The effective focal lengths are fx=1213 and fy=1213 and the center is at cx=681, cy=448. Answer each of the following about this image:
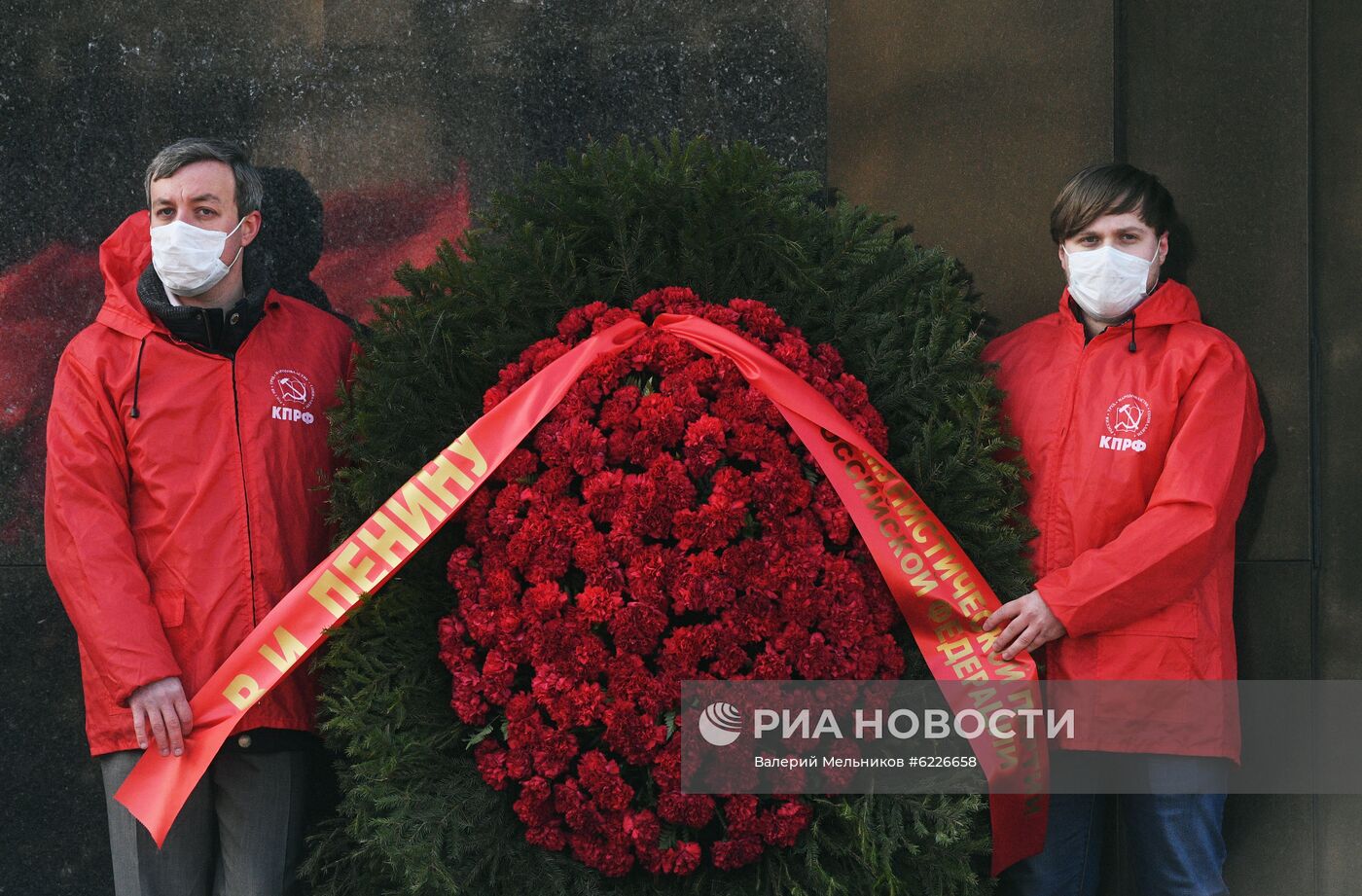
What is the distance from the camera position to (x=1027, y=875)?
372cm

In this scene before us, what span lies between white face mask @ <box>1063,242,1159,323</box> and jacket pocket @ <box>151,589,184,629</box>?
283 cm

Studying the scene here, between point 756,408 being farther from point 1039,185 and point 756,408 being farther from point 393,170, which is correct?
point 393,170

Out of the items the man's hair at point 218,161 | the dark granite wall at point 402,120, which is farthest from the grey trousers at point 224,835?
the man's hair at point 218,161

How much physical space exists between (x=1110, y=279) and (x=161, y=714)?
9.86 feet

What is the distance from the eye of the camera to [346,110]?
4582 mm

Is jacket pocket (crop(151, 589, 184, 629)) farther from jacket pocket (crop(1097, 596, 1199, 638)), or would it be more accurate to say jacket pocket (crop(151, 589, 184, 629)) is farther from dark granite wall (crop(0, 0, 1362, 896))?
jacket pocket (crop(1097, 596, 1199, 638))

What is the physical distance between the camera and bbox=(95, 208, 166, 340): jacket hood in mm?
3641

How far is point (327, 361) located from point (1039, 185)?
2.54 m

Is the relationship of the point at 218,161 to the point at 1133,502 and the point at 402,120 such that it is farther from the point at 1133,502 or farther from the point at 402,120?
the point at 1133,502

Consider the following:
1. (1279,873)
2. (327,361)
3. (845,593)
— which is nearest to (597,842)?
(845,593)

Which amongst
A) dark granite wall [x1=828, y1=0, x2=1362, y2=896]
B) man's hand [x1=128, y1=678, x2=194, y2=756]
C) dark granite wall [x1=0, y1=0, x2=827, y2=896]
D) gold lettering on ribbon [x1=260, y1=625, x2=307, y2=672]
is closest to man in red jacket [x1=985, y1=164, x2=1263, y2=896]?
dark granite wall [x1=828, y1=0, x2=1362, y2=896]
